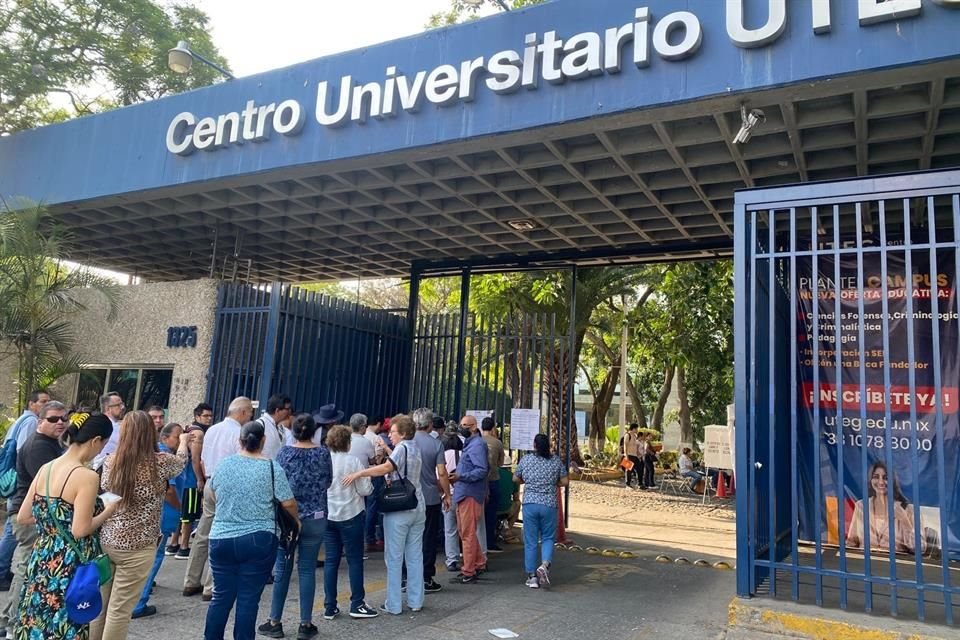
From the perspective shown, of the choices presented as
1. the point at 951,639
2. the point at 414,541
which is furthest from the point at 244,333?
the point at 951,639

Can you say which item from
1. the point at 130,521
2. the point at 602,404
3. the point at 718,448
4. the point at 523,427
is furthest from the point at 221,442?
the point at 602,404

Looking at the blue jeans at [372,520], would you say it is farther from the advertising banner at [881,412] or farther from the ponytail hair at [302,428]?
the advertising banner at [881,412]

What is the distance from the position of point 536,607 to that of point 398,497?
66.6 inches

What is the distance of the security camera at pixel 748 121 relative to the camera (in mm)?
6121

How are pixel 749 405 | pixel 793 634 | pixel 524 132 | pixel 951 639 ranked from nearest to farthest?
pixel 951 639 → pixel 793 634 → pixel 749 405 → pixel 524 132

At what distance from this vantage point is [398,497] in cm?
589

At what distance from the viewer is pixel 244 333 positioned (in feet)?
32.3

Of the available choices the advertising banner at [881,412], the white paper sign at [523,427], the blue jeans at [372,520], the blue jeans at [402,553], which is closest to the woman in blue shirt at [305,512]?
the blue jeans at [402,553]

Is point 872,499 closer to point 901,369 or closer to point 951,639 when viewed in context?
point 901,369

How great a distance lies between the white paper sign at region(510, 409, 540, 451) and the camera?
990 cm

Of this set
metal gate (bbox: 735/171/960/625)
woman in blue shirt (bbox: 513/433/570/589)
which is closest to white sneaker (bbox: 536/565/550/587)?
woman in blue shirt (bbox: 513/433/570/589)

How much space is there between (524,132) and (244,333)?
529cm

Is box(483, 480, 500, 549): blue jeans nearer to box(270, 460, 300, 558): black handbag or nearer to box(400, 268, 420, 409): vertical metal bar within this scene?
Result: box(400, 268, 420, 409): vertical metal bar

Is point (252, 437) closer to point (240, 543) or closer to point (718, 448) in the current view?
point (240, 543)
